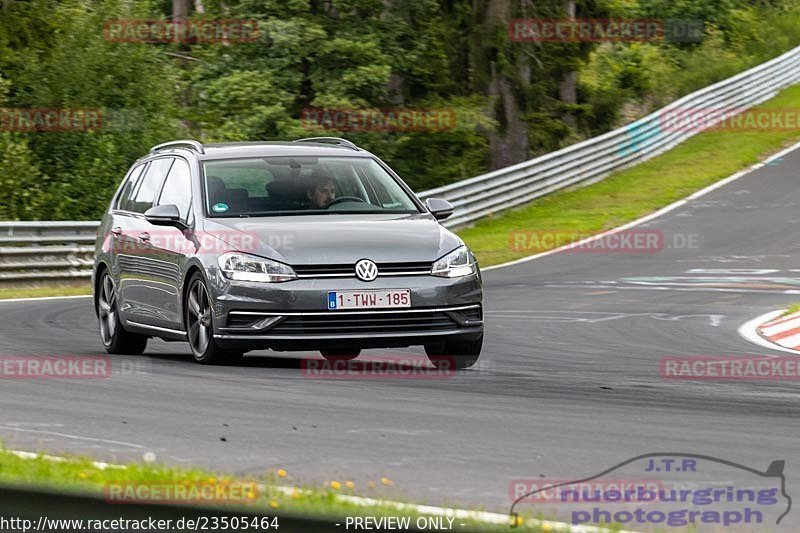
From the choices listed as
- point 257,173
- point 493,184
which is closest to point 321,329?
point 257,173

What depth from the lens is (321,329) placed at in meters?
10.1

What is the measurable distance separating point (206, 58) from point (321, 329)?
80.9 feet

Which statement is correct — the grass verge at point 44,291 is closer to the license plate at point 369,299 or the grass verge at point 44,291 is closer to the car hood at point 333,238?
the car hood at point 333,238

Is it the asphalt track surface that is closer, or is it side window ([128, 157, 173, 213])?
the asphalt track surface

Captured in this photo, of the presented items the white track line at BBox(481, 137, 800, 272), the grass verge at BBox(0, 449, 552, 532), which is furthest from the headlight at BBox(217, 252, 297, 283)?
the white track line at BBox(481, 137, 800, 272)

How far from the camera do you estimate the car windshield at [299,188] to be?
11.0 meters

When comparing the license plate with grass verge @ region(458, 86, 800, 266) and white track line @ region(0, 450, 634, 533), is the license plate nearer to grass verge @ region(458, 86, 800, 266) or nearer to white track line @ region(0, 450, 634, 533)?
white track line @ region(0, 450, 634, 533)

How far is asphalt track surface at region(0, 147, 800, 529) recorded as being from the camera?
6.59 metres

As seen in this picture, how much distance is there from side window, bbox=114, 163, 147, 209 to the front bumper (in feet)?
9.32

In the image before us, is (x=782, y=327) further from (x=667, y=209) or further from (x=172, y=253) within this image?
(x=667, y=209)

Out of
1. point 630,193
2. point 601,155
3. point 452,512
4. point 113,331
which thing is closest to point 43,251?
point 113,331

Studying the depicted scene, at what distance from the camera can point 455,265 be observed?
10.4 metres

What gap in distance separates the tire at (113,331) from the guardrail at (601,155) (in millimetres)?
14561

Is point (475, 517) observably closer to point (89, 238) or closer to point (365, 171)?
point (365, 171)
